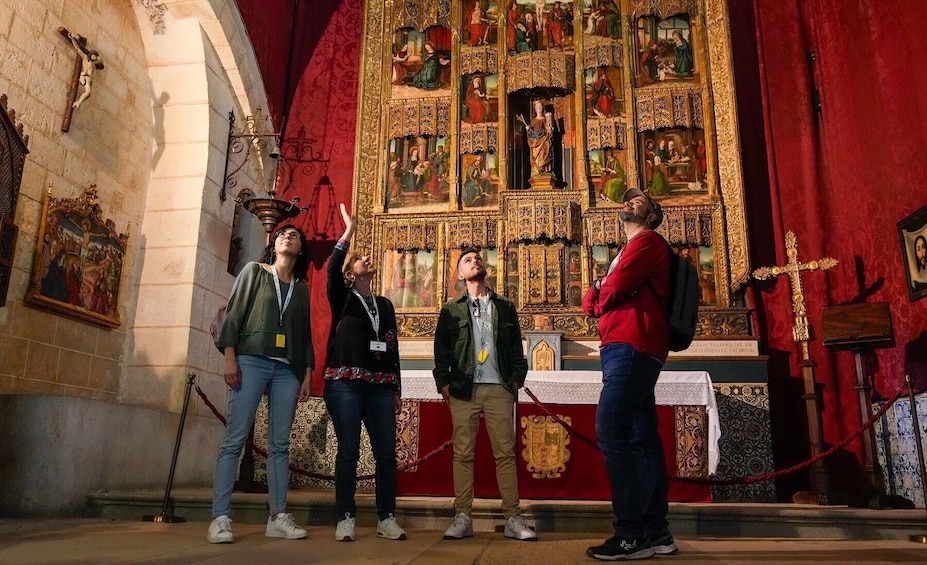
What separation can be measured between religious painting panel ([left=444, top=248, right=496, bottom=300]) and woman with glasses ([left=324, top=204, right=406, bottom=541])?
3121mm

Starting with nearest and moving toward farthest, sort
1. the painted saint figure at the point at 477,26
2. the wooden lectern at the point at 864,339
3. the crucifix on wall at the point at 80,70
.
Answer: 1. the wooden lectern at the point at 864,339
2. the crucifix on wall at the point at 80,70
3. the painted saint figure at the point at 477,26

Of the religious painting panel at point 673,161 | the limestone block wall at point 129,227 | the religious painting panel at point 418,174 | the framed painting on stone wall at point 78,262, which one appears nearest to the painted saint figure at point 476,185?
the religious painting panel at point 418,174

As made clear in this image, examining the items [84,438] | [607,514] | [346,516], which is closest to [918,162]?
[607,514]

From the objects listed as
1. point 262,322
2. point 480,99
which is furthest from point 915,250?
point 262,322

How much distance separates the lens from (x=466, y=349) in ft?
11.0

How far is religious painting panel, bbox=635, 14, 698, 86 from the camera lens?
6840mm

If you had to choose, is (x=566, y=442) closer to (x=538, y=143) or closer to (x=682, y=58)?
(x=538, y=143)

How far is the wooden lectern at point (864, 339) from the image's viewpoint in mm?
4820

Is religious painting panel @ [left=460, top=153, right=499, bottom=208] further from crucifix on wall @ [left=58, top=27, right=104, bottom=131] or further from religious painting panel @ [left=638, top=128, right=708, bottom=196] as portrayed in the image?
crucifix on wall @ [left=58, top=27, right=104, bottom=131]

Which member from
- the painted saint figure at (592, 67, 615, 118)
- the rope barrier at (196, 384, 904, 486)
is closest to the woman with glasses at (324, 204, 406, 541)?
the rope barrier at (196, 384, 904, 486)

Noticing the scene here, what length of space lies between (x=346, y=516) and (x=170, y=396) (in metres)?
3.27

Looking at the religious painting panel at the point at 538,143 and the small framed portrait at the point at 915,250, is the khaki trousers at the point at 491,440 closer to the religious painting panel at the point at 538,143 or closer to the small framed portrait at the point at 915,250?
the small framed portrait at the point at 915,250

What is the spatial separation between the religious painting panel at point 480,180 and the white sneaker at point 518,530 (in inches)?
158

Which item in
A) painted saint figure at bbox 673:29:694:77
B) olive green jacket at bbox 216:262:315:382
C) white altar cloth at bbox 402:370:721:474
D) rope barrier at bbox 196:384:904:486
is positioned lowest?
rope barrier at bbox 196:384:904:486
